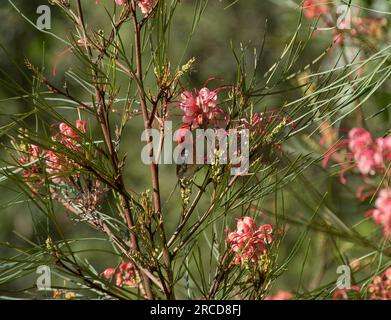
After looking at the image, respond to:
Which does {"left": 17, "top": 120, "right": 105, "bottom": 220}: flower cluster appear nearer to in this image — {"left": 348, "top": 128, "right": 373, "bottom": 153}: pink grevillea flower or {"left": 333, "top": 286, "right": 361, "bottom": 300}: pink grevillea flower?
{"left": 333, "top": 286, "right": 361, "bottom": 300}: pink grevillea flower

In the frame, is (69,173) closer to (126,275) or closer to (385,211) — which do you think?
(126,275)

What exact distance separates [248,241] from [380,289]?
38cm

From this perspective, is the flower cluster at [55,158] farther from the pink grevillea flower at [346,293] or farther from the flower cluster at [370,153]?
the flower cluster at [370,153]

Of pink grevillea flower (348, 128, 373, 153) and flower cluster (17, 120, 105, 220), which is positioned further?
pink grevillea flower (348, 128, 373, 153)

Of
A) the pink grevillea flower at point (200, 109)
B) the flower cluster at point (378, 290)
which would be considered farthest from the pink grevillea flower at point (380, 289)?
the pink grevillea flower at point (200, 109)

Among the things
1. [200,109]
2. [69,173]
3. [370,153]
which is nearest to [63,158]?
[69,173]

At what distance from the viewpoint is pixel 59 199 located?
104cm

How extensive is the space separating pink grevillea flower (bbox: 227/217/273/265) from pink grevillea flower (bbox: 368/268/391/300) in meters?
0.29

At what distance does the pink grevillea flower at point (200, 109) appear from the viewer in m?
1.00

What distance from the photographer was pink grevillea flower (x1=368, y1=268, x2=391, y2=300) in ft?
3.97

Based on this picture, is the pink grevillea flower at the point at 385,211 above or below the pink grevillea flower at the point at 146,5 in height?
below

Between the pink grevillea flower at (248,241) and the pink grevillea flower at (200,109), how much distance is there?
0.44 ft

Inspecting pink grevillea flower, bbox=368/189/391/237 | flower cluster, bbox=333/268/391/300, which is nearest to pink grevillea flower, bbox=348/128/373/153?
pink grevillea flower, bbox=368/189/391/237

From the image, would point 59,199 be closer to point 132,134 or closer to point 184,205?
point 184,205
